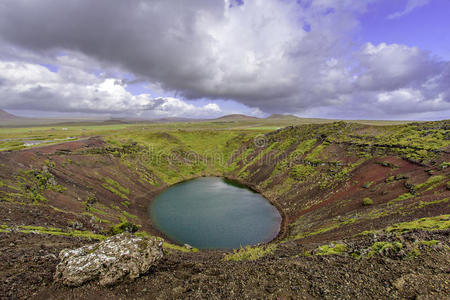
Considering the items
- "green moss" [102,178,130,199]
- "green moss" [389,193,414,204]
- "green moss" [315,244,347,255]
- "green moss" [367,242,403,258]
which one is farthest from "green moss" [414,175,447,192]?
"green moss" [102,178,130,199]

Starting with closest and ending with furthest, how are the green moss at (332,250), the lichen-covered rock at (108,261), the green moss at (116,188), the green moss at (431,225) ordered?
the lichen-covered rock at (108,261)
the green moss at (332,250)
the green moss at (431,225)
the green moss at (116,188)

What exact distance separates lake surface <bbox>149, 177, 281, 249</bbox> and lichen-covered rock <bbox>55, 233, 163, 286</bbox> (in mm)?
16073

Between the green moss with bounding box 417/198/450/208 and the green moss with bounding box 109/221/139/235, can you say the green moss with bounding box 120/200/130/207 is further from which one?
the green moss with bounding box 417/198/450/208

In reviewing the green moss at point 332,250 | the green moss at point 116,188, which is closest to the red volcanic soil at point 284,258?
the green moss at point 332,250

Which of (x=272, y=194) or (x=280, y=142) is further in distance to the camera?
(x=280, y=142)

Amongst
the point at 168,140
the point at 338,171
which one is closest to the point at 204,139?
the point at 168,140

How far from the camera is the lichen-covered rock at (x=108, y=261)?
10750 millimetres

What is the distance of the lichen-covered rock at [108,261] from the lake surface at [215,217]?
16073 mm

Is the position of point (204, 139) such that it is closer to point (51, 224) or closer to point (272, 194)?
point (272, 194)

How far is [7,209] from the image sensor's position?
2086 centimetres

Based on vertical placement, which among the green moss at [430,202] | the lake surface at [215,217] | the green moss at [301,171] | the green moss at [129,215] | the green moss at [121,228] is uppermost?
the green moss at [430,202]

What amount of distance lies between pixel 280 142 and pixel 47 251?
251 ft

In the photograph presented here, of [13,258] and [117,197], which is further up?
[13,258]

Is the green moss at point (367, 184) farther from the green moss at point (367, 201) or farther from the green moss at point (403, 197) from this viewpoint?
the green moss at point (403, 197)
